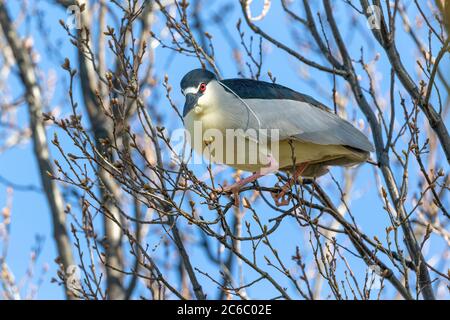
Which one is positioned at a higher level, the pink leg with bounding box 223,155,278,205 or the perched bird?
the perched bird

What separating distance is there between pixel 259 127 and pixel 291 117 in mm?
270

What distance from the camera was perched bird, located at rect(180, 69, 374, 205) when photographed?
13.5 feet

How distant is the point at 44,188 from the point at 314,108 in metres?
2.63

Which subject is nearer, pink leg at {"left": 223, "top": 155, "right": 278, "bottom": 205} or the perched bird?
pink leg at {"left": 223, "top": 155, "right": 278, "bottom": 205}

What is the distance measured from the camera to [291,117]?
433 cm

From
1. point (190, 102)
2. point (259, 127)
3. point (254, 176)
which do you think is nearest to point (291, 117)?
point (259, 127)
